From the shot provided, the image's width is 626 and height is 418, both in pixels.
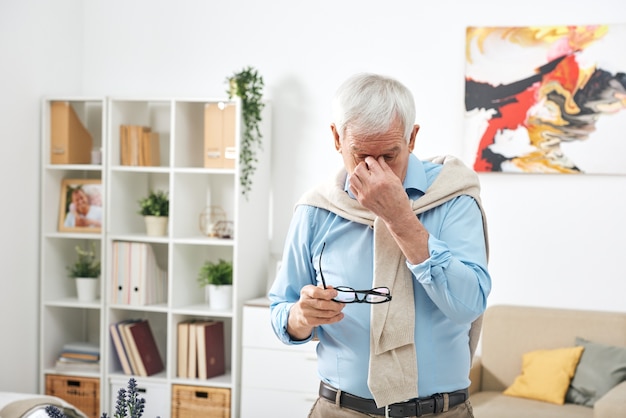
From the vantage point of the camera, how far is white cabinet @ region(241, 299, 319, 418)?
13.6ft

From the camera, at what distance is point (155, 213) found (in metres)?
4.50

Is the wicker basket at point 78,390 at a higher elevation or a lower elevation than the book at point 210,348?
lower

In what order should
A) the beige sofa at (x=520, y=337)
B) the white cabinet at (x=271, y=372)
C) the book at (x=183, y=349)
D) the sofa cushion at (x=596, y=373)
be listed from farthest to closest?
1. the book at (x=183, y=349)
2. the white cabinet at (x=271, y=372)
3. the beige sofa at (x=520, y=337)
4. the sofa cushion at (x=596, y=373)

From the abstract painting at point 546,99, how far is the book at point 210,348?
5.08ft

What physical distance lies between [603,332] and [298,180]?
167 centimetres

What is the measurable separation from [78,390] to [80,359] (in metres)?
0.16

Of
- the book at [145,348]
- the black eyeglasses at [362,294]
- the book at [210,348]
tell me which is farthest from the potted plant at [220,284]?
the black eyeglasses at [362,294]

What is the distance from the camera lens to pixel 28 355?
14.9ft

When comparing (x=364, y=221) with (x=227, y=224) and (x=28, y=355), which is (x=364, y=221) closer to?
(x=227, y=224)

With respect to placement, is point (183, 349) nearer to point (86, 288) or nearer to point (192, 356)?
point (192, 356)

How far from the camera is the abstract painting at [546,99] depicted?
159 inches

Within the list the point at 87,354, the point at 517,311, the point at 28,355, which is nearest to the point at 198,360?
the point at 87,354

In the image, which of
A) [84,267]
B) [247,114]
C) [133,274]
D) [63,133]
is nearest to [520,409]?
[247,114]

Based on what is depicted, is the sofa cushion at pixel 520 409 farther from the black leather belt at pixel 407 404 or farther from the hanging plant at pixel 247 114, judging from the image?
the black leather belt at pixel 407 404
